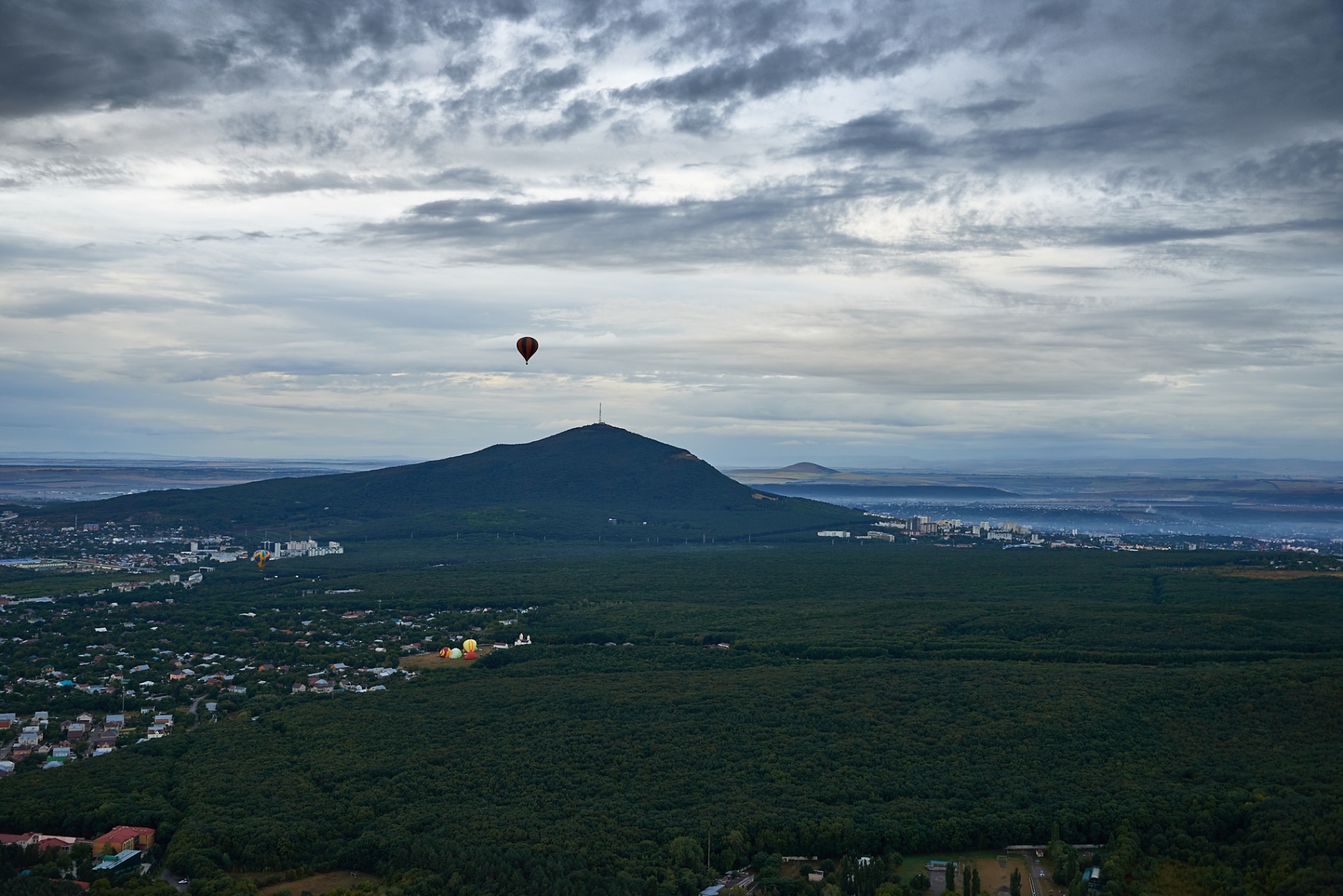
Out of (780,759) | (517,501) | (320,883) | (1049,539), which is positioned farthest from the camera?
(517,501)

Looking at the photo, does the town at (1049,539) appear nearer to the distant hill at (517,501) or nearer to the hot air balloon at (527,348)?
the distant hill at (517,501)

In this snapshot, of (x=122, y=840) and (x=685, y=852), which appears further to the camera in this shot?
(x=122, y=840)

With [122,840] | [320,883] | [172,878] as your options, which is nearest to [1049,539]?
[320,883]

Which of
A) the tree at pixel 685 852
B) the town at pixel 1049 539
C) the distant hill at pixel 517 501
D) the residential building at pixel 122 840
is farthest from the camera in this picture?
the distant hill at pixel 517 501

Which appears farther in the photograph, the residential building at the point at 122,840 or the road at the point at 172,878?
the residential building at the point at 122,840

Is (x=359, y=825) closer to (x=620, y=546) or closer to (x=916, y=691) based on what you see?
(x=916, y=691)

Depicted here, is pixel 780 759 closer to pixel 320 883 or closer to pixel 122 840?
pixel 320 883

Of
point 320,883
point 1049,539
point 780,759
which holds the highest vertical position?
point 1049,539

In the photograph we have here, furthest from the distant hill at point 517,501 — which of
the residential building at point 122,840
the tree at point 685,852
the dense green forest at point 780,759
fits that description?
the tree at point 685,852
